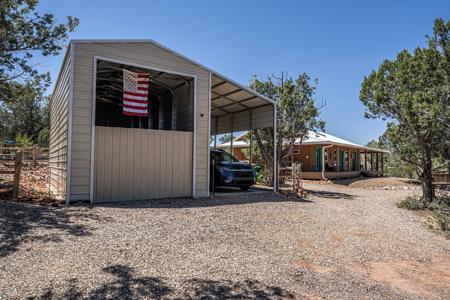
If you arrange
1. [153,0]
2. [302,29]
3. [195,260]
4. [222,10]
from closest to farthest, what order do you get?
[195,260], [153,0], [222,10], [302,29]

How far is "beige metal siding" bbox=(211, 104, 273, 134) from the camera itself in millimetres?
12620

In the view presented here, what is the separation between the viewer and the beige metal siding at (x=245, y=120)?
12.6 metres

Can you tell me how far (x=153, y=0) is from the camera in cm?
990

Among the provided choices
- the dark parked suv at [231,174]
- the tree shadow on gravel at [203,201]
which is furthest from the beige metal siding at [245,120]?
the tree shadow on gravel at [203,201]

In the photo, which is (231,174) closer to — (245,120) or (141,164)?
(141,164)

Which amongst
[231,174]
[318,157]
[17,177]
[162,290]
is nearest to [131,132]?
[17,177]

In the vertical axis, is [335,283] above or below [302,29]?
below

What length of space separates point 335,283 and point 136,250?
2.83 meters

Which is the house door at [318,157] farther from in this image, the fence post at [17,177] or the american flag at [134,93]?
the fence post at [17,177]

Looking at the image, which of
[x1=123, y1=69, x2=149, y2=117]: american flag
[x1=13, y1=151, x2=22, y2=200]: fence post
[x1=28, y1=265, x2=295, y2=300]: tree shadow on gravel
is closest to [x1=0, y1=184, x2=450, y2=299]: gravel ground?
[x1=28, y1=265, x2=295, y2=300]: tree shadow on gravel

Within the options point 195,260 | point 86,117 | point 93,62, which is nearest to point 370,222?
point 195,260

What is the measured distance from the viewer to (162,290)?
3.44 meters

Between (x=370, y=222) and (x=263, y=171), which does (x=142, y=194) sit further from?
(x=263, y=171)

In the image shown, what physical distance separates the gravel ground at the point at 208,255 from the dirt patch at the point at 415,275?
0.05 feet
